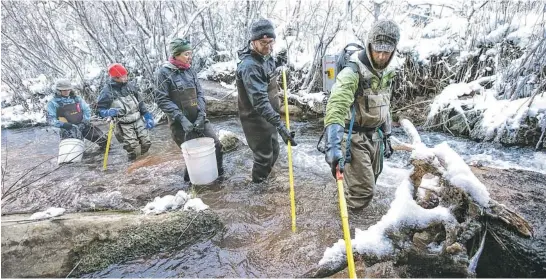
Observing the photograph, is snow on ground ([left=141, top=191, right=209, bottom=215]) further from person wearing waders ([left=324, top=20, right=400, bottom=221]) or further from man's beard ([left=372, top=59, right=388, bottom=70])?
man's beard ([left=372, top=59, right=388, bottom=70])

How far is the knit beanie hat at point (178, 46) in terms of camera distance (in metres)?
4.48

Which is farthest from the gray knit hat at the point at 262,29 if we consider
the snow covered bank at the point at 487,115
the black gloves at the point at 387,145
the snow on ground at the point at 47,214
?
the snow covered bank at the point at 487,115

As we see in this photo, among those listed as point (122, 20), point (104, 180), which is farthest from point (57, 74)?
point (104, 180)

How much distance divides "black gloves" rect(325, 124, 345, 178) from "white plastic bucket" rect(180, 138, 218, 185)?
2233 millimetres

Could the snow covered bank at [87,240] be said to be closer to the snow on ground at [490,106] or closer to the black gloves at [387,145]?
the black gloves at [387,145]

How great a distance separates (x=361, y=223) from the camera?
3506 mm

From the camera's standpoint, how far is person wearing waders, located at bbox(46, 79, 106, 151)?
6.47 m

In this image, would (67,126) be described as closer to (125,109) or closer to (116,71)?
(125,109)

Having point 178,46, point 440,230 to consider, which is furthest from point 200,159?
point 440,230

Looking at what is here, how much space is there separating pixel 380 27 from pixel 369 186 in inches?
60.3

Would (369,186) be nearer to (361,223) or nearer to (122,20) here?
(361,223)

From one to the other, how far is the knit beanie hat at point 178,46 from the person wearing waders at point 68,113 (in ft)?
10.2

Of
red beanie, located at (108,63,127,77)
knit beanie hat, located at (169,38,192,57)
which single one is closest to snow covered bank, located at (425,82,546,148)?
knit beanie hat, located at (169,38,192,57)

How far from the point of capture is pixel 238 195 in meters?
4.57
